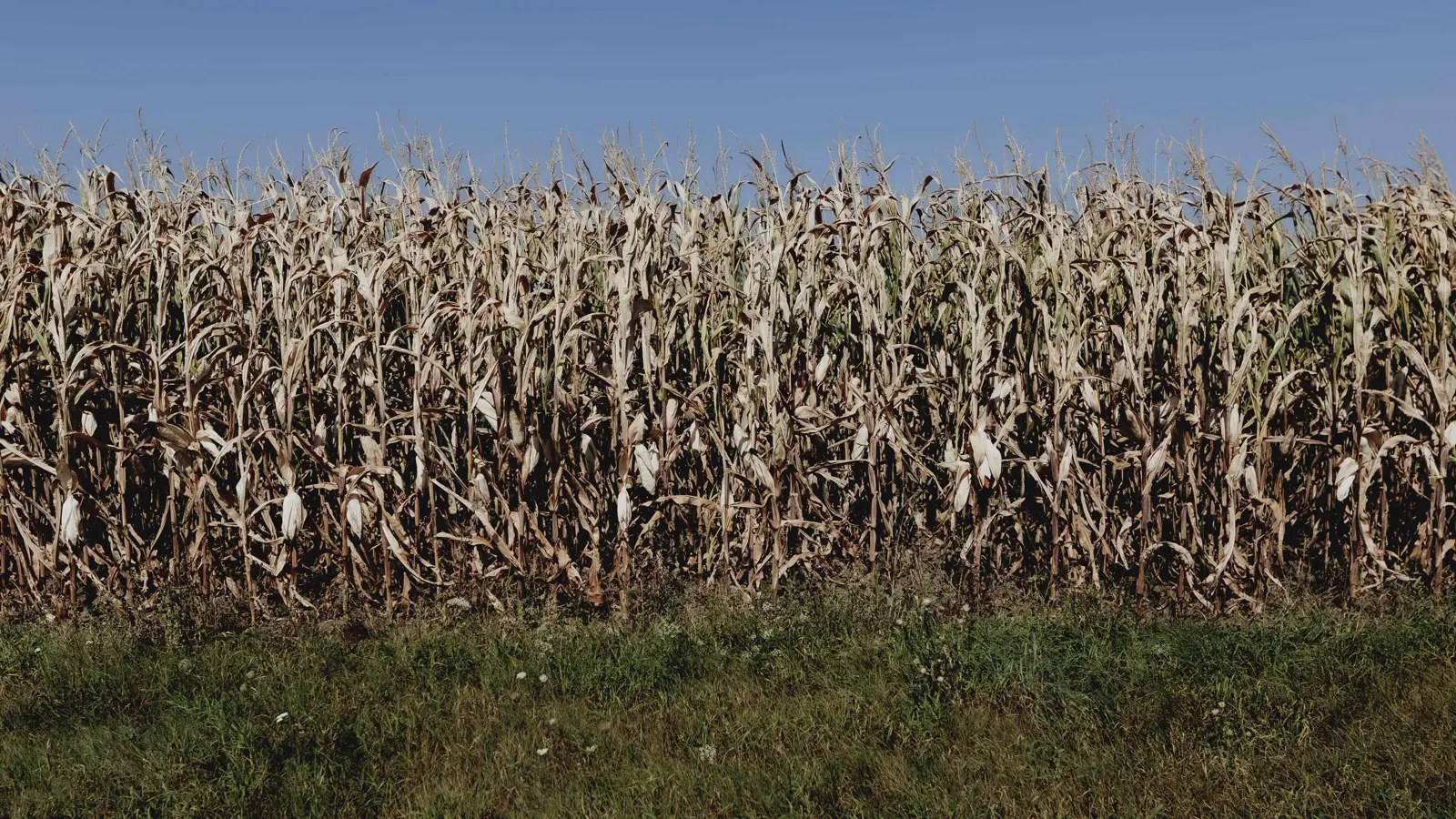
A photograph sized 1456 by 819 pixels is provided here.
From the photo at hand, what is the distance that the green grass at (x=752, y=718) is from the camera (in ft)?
11.2

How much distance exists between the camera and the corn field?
4738 millimetres

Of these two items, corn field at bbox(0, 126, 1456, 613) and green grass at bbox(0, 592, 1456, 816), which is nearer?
green grass at bbox(0, 592, 1456, 816)

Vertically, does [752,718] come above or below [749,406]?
below

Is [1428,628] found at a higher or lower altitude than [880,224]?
lower

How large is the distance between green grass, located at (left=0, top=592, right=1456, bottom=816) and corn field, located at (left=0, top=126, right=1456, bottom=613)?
0.40 meters

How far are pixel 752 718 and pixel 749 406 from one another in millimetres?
1419

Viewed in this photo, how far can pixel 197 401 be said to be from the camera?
4.99m

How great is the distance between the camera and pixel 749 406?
4879 mm

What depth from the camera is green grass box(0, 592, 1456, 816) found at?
3424 mm

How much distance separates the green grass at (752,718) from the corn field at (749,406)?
0.40 metres

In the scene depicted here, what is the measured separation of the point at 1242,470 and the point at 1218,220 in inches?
46.8

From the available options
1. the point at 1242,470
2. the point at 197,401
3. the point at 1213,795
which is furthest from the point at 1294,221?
the point at 197,401

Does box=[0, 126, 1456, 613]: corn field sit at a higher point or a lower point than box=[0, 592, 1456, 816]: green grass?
higher

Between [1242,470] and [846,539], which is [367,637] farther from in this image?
[1242,470]
